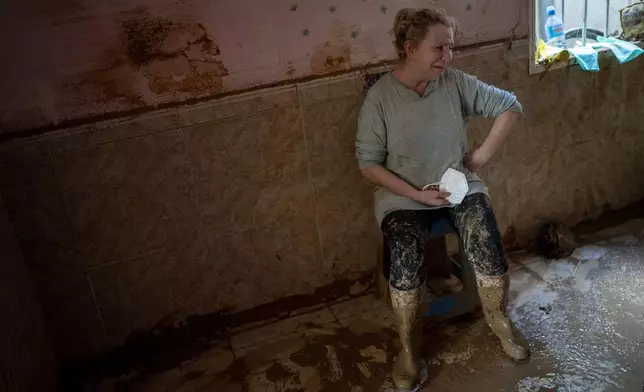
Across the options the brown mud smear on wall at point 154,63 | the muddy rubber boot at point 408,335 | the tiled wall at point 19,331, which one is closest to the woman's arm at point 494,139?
the muddy rubber boot at point 408,335

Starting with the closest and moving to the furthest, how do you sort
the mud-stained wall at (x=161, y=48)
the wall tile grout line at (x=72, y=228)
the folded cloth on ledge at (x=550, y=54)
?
1. the mud-stained wall at (x=161, y=48)
2. the wall tile grout line at (x=72, y=228)
3. the folded cloth on ledge at (x=550, y=54)

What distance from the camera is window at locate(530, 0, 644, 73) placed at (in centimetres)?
242

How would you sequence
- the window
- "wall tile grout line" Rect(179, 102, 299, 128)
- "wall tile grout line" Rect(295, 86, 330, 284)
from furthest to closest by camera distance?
the window, "wall tile grout line" Rect(295, 86, 330, 284), "wall tile grout line" Rect(179, 102, 299, 128)

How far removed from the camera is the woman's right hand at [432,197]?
1894 millimetres

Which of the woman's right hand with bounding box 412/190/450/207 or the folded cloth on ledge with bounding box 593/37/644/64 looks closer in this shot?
the woman's right hand with bounding box 412/190/450/207

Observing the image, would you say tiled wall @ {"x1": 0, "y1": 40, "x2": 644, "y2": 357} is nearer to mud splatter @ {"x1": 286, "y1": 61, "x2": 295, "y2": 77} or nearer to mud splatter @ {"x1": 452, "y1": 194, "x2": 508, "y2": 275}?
mud splatter @ {"x1": 286, "y1": 61, "x2": 295, "y2": 77}

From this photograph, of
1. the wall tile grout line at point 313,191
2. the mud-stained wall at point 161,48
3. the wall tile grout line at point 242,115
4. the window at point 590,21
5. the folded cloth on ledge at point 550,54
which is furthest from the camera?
the window at point 590,21

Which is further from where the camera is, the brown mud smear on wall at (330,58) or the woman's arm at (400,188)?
the brown mud smear on wall at (330,58)

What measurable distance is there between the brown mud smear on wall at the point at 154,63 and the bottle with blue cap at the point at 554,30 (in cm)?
146

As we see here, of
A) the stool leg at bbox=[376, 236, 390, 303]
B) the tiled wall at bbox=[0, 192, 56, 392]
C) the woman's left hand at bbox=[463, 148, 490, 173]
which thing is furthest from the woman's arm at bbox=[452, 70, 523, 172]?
the tiled wall at bbox=[0, 192, 56, 392]

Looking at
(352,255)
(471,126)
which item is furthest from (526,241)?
(352,255)

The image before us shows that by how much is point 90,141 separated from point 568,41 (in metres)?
2.10

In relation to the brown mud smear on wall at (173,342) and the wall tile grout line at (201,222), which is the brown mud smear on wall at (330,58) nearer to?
the wall tile grout line at (201,222)

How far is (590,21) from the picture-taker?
2.56 m
